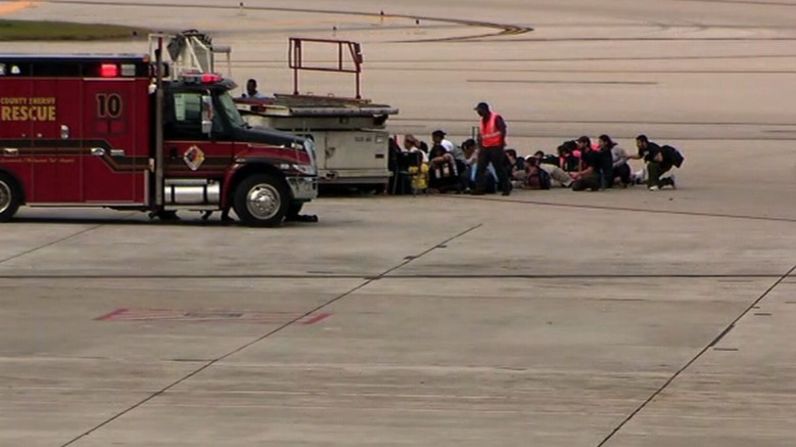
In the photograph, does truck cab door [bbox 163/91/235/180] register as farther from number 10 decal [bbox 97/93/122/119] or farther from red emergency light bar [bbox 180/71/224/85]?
number 10 decal [bbox 97/93/122/119]

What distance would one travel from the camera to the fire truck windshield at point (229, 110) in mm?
25105

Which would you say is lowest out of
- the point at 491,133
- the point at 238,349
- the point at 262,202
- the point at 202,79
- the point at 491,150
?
the point at 238,349

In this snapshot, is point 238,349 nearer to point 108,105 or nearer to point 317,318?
point 317,318

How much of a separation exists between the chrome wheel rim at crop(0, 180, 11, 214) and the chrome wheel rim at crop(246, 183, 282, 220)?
3362 millimetres

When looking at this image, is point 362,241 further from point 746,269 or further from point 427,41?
point 427,41

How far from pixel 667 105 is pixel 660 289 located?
27446mm

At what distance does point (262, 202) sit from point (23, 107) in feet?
11.9

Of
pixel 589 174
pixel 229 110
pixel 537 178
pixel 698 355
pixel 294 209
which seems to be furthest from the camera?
pixel 537 178

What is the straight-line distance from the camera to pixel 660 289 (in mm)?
19344

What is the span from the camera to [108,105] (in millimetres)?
24688

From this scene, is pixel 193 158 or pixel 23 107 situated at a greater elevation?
pixel 23 107

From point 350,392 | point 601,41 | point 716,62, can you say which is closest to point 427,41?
point 601,41

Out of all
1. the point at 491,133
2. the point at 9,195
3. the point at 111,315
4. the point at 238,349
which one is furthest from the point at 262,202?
the point at 238,349

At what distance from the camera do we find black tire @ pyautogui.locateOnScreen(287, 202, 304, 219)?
2538cm
